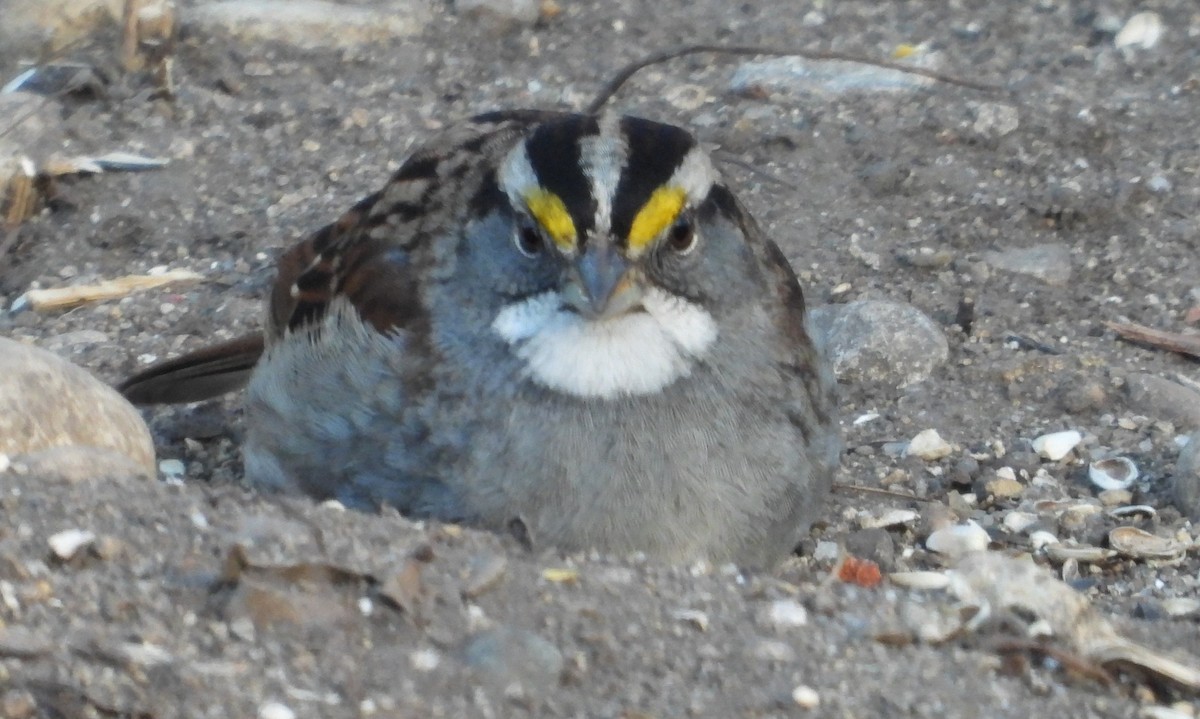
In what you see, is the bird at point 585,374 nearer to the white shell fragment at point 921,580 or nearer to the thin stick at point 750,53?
the white shell fragment at point 921,580

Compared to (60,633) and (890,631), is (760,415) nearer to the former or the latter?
(890,631)

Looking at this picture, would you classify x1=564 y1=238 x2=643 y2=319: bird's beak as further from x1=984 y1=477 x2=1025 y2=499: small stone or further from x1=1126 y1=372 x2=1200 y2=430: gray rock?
x1=1126 y1=372 x2=1200 y2=430: gray rock

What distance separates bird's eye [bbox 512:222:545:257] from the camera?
382cm

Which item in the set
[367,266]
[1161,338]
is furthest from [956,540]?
[367,266]

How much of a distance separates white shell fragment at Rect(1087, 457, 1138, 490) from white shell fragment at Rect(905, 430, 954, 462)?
35 cm

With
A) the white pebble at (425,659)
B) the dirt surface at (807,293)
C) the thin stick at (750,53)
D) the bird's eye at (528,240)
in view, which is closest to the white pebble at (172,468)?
the dirt surface at (807,293)

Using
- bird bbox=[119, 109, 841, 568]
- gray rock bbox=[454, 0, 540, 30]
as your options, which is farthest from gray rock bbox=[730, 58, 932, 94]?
bird bbox=[119, 109, 841, 568]

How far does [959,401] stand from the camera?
511cm

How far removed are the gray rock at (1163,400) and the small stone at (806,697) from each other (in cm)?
228

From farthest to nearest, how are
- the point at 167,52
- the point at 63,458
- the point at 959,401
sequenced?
the point at 167,52 < the point at 959,401 < the point at 63,458

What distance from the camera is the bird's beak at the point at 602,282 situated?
363 centimetres

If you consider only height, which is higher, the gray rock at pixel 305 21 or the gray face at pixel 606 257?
the gray face at pixel 606 257

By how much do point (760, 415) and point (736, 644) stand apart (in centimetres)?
104

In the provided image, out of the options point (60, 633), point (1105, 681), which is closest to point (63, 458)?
point (60, 633)
